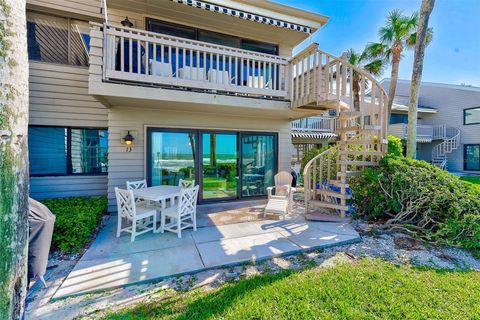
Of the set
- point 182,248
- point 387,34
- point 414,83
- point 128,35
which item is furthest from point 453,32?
point 182,248

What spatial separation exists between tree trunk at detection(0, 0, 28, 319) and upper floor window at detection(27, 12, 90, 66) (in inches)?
224

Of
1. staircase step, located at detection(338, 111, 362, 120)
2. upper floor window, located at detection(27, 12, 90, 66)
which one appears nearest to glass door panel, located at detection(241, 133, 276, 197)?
staircase step, located at detection(338, 111, 362, 120)

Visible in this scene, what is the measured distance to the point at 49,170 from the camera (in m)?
5.87

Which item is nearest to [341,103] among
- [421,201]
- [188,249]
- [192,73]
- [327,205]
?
[327,205]

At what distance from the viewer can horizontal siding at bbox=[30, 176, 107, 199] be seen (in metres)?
5.74

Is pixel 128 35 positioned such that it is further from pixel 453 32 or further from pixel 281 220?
pixel 453 32

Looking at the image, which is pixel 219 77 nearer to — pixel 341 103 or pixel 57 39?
pixel 341 103

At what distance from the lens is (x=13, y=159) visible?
1.45m

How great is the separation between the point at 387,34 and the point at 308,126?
6.83m

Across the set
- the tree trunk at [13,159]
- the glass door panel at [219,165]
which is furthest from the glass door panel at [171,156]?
the tree trunk at [13,159]

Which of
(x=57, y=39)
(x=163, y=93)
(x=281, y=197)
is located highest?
(x=57, y=39)

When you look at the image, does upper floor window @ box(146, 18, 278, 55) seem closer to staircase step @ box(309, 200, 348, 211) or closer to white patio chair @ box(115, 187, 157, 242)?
white patio chair @ box(115, 187, 157, 242)

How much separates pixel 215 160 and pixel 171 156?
1.34 metres

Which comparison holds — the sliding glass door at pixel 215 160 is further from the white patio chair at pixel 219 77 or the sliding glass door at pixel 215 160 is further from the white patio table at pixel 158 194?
the white patio chair at pixel 219 77
